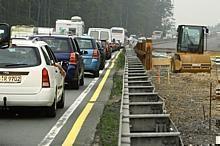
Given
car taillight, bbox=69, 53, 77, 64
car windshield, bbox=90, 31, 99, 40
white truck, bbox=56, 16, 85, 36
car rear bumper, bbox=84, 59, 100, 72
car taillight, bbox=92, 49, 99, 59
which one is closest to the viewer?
car taillight, bbox=69, 53, 77, 64

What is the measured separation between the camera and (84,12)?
391 feet

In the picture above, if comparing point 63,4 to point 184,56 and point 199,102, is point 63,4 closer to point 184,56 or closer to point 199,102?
point 184,56

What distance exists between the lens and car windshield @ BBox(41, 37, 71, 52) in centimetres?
2031

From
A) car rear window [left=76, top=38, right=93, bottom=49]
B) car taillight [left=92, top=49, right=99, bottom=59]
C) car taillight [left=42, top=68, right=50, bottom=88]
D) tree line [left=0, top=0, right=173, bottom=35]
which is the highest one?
tree line [left=0, top=0, right=173, bottom=35]

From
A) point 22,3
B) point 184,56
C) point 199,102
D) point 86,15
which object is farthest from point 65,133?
point 86,15

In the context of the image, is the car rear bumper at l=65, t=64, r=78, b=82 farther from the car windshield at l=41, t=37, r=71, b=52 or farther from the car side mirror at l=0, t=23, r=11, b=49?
the car side mirror at l=0, t=23, r=11, b=49

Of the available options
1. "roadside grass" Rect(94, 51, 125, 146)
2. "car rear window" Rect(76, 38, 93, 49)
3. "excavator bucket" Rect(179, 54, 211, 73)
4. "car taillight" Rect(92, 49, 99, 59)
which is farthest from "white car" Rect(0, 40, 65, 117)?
"excavator bucket" Rect(179, 54, 211, 73)

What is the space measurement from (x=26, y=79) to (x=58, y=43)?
25.0 feet

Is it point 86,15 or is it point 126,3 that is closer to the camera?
point 86,15

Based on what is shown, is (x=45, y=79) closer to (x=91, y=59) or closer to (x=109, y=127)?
(x=109, y=127)

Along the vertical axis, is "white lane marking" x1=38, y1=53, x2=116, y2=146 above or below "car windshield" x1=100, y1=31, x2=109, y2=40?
below

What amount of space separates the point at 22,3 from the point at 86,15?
101 feet

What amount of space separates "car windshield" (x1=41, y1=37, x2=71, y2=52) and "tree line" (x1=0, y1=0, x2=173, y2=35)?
2392 inches

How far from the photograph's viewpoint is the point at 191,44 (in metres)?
37.7
